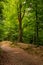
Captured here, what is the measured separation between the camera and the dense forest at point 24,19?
2042 centimetres

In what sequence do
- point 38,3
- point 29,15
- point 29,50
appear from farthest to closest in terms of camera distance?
point 29,15, point 38,3, point 29,50

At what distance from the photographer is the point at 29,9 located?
21.9 meters

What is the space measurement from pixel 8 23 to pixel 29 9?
205 inches

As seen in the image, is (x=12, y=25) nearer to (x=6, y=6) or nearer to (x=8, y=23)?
(x=8, y=23)

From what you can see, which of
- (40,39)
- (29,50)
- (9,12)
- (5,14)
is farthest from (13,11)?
(29,50)

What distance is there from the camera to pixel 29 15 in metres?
23.7

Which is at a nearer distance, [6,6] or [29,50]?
Result: [29,50]

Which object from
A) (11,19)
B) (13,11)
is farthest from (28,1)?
(11,19)

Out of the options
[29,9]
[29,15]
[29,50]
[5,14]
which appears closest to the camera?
[29,50]

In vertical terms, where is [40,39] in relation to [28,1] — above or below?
below

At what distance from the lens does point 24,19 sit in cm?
2456

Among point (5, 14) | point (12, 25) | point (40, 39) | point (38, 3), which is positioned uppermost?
point (38, 3)

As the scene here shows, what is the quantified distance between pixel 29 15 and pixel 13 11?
2203 mm

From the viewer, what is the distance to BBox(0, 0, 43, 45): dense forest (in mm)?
20422
